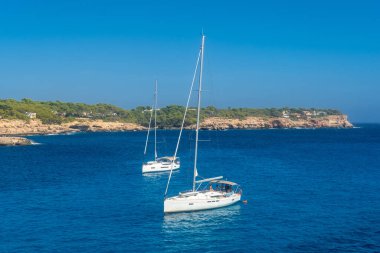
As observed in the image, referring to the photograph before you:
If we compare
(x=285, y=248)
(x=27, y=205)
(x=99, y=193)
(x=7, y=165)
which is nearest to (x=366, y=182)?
(x=285, y=248)

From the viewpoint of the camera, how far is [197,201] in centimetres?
3853

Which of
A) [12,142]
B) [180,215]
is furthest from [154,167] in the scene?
[12,142]

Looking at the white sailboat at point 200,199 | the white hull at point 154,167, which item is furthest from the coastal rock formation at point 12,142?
the white sailboat at point 200,199

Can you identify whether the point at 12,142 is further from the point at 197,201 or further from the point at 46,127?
the point at 197,201

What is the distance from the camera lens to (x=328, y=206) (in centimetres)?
4184

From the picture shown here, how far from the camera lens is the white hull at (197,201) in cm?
3747

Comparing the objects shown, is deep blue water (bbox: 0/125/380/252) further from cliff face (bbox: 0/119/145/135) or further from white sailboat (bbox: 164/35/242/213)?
cliff face (bbox: 0/119/145/135)

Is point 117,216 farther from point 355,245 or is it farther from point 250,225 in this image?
point 355,245

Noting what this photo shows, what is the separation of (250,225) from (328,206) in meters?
11.3

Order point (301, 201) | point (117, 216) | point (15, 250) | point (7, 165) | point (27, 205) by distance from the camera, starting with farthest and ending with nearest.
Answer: point (7, 165) < point (301, 201) < point (27, 205) < point (117, 216) < point (15, 250)

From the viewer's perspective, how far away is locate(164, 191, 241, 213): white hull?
37.5 m

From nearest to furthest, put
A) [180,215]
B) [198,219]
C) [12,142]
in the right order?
[198,219] < [180,215] < [12,142]

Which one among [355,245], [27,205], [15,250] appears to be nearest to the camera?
[15,250]

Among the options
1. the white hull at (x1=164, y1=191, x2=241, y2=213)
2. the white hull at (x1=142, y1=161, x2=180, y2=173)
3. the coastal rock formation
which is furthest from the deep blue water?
the coastal rock formation
